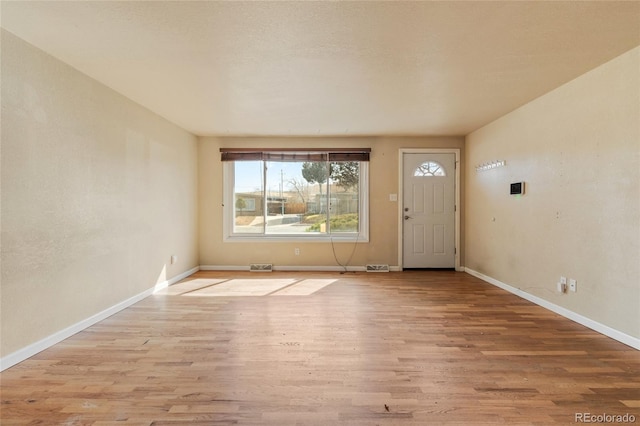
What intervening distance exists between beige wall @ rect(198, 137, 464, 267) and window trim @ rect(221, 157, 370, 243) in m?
0.07

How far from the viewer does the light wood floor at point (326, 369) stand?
1.64 meters

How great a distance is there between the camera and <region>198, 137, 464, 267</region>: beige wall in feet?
17.2

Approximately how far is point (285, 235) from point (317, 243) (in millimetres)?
600

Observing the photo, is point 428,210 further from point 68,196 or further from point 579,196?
point 68,196

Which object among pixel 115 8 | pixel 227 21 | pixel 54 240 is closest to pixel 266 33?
pixel 227 21

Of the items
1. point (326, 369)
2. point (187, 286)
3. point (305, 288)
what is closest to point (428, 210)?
point (305, 288)

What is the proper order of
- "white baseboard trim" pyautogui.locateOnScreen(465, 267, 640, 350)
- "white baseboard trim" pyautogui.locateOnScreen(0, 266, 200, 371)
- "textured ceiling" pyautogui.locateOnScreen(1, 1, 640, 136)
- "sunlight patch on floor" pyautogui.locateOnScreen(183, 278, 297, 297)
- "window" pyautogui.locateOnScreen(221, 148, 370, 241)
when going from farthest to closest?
"window" pyautogui.locateOnScreen(221, 148, 370, 241)
"sunlight patch on floor" pyautogui.locateOnScreen(183, 278, 297, 297)
"white baseboard trim" pyautogui.locateOnScreen(465, 267, 640, 350)
"white baseboard trim" pyautogui.locateOnScreen(0, 266, 200, 371)
"textured ceiling" pyautogui.locateOnScreen(1, 1, 640, 136)

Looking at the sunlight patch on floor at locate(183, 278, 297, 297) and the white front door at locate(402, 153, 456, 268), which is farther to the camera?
the white front door at locate(402, 153, 456, 268)

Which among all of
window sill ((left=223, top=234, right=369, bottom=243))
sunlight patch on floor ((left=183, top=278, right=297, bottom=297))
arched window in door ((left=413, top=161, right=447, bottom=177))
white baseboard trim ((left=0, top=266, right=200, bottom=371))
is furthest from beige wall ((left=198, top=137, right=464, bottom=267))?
white baseboard trim ((left=0, top=266, right=200, bottom=371))

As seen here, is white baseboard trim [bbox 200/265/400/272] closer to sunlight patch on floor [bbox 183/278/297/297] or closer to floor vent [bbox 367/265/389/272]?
floor vent [bbox 367/265/389/272]

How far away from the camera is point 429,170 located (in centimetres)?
528

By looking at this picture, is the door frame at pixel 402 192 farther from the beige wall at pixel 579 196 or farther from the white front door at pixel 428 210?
the beige wall at pixel 579 196

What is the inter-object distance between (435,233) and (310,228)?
2.22 m

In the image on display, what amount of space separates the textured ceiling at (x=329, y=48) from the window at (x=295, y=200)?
1.75 meters
